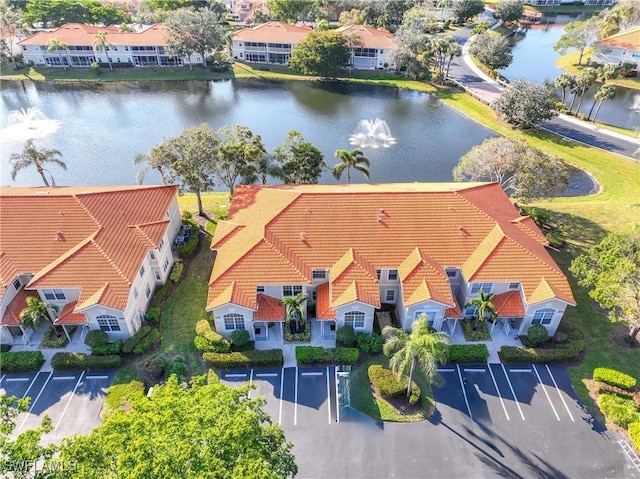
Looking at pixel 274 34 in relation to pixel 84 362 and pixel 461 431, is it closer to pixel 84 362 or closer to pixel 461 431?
pixel 84 362

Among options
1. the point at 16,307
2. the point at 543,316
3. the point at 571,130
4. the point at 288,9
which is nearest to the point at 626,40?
the point at 571,130

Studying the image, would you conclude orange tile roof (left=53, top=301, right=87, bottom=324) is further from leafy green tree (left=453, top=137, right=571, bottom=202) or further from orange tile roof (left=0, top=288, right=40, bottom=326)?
leafy green tree (left=453, top=137, right=571, bottom=202)

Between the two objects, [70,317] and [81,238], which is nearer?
[70,317]

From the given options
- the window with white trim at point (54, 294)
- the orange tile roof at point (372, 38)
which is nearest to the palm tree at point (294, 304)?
the window with white trim at point (54, 294)

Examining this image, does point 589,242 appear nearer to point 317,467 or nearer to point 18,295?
point 317,467

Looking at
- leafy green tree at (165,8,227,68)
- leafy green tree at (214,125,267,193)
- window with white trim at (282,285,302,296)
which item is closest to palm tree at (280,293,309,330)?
window with white trim at (282,285,302,296)

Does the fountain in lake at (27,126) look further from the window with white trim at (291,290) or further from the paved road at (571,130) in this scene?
the paved road at (571,130)

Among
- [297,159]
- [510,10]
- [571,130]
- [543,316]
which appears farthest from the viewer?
[510,10]
